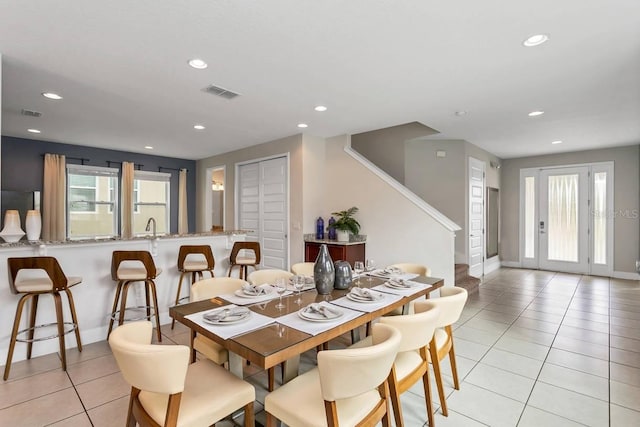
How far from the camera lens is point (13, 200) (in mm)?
5109

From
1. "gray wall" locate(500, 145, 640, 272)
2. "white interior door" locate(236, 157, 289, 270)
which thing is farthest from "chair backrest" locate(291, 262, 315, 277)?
"gray wall" locate(500, 145, 640, 272)

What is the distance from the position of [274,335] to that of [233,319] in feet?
1.00

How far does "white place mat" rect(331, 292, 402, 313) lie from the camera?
6.79 feet

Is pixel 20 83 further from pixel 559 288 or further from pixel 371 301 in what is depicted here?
pixel 559 288

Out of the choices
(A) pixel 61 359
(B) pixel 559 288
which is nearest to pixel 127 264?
(A) pixel 61 359

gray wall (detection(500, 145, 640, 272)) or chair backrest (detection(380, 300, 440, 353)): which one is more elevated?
gray wall (detection(500, 145, 640, 272))

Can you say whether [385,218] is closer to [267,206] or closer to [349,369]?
[267,206]

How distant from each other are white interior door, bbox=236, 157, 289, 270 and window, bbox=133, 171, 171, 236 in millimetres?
2242

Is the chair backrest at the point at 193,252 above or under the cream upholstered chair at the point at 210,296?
above

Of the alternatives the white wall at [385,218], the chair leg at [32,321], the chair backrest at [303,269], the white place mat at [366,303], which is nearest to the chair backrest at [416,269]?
the chair backrest at [303,269]

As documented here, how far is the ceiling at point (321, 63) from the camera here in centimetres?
204

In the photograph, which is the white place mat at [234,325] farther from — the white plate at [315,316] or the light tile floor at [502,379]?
the light tile floor at [502,379]

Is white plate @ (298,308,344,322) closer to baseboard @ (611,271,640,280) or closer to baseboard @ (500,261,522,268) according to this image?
baseboard @ (500,261,522,268)

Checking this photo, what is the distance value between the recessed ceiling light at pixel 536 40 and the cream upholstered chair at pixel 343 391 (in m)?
2.37
